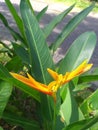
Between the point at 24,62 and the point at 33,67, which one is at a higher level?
the point at 33,67

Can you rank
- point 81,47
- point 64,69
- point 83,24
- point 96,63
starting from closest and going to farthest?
point 64,69 → point 81,47 → point 96,63 → point 83,24

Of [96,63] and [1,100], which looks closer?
[1,100]

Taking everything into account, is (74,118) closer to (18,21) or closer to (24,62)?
(24,62)

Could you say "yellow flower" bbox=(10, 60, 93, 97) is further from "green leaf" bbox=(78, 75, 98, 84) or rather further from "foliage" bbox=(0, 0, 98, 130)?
"green leaf" bbox=(78, 75, 98, 84)

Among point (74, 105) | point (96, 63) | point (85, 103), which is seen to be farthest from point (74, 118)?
point (96, 63)

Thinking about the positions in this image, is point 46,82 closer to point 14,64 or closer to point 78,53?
point 78,53

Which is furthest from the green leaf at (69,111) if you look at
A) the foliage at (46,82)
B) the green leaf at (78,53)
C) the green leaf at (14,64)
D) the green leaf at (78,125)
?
the green leaf at (14,64)
